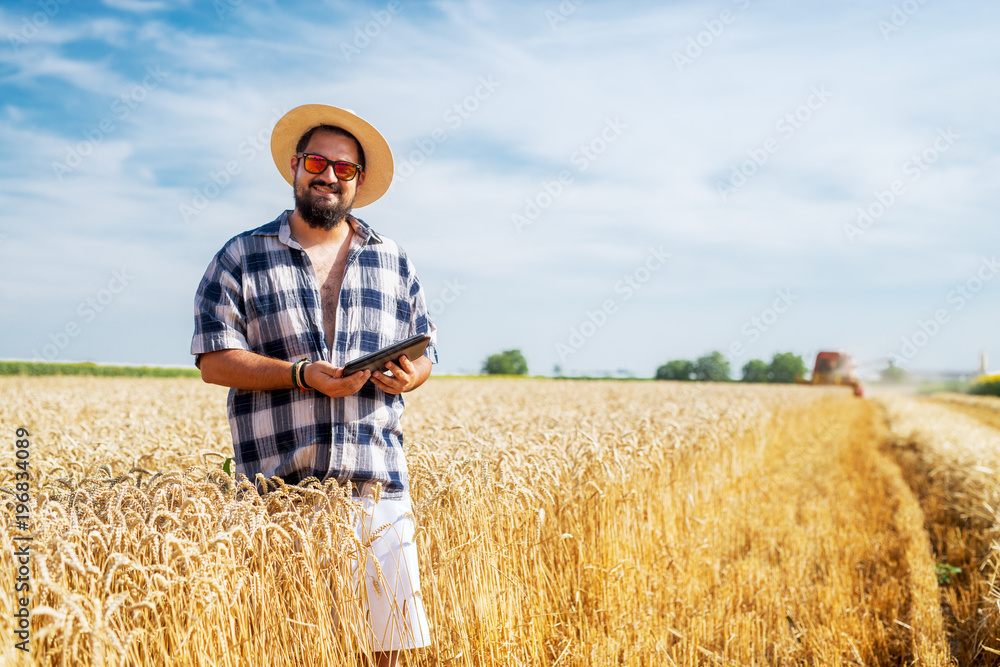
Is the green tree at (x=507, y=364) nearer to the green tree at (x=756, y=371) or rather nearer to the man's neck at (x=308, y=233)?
the green tree at (x=756, y=371)

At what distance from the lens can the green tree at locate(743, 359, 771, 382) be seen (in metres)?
88.7

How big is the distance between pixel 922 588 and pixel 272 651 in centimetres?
523

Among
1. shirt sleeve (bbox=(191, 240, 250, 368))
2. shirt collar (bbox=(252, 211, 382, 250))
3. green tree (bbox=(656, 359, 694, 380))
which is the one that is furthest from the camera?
green tree (bbox=(656, 359, 694, 380))

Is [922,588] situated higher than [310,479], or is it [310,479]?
[310,479]

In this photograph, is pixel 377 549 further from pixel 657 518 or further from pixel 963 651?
pixel 963 651

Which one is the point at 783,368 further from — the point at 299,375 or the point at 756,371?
the point at 299,375

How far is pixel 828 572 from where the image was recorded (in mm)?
6039

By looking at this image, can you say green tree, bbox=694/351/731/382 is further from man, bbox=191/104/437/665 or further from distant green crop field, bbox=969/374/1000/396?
man, bbox=191/104/437/665

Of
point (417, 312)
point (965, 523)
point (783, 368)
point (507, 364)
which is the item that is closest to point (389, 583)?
point (417, 312)

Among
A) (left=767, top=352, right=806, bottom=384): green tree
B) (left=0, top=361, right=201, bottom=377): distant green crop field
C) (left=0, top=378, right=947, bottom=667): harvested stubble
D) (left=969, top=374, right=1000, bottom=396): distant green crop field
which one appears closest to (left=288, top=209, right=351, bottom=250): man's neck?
(left=0, top=378, right=947, bottom=667): harvested stubble

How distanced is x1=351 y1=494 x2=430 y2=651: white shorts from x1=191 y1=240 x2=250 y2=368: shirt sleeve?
0.87 meters

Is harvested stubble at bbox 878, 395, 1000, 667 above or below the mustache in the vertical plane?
below

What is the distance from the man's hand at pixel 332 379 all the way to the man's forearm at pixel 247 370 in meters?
0.11

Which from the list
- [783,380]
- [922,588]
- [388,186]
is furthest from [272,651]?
[783,380]
